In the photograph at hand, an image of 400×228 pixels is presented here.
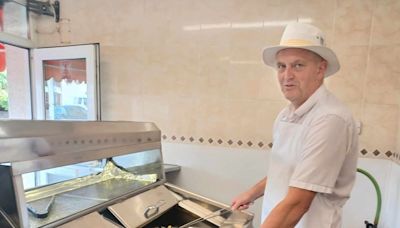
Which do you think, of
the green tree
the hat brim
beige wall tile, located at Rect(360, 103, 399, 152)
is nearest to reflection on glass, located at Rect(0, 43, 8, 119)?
the green tree

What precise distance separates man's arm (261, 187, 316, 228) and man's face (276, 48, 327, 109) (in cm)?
36

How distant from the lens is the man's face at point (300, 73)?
1.02 meters

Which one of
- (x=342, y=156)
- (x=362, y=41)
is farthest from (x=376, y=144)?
(x=342, y=156)

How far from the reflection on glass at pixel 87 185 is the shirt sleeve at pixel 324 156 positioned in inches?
30.8

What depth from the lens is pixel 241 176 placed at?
2076mm

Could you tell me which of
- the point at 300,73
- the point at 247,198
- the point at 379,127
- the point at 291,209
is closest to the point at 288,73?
the point at 300,73

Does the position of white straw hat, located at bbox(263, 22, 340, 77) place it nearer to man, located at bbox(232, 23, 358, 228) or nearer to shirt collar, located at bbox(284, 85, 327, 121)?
man, located at bbox(232, 23, 358, 228)

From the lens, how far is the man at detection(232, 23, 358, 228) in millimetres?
916

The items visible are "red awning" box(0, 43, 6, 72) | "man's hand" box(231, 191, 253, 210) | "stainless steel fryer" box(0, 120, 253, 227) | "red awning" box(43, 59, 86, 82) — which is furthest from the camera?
"red awning" box(0, 43, 6, 72)

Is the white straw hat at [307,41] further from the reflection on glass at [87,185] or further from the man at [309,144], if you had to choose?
the reflection on glass at [87,185]

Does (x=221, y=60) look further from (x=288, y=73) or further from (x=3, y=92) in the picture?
(x=3, y=92)

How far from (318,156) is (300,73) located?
32 centimetres

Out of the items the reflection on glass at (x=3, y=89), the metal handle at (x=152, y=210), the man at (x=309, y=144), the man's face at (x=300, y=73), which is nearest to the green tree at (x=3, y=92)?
the reflection on glass at (x=3, y=89)

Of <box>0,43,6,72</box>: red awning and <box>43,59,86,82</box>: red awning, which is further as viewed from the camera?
<box>0,43,6,72</box>: red awning
